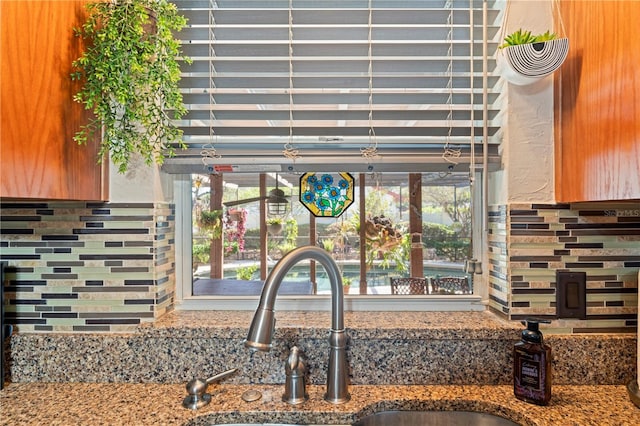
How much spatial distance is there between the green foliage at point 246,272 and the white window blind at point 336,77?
14.5 inches

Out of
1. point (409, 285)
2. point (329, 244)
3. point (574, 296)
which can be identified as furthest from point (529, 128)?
point (329, 244)

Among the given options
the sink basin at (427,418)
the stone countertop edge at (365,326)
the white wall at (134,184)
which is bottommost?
the sink basin at (427,418)

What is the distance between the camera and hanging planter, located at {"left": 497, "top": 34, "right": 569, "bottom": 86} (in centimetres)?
92

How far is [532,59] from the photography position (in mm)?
941

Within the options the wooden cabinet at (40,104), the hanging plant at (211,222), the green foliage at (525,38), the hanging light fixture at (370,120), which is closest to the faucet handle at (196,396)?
the hanging plant at (211,222)

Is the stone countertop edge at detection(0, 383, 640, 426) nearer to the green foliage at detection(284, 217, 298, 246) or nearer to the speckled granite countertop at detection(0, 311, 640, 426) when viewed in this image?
the speckled granite countertop at detection(0, 311, 640, 426)

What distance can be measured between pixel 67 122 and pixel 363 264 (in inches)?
37.4

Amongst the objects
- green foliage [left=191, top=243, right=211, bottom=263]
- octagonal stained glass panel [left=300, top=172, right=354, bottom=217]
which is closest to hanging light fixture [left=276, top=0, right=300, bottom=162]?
octagonal stained glass panel [left=300, top=172, right=354, bottom=217]

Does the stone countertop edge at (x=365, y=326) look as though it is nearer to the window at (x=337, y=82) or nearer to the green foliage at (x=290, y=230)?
the green foliage at (x=290, y=230)

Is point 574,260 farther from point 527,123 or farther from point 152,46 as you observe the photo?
point 152,46

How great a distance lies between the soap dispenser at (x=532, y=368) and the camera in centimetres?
90

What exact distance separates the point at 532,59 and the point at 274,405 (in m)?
1.15

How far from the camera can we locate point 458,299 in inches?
46.0

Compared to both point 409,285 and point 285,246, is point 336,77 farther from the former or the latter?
point 409,285
